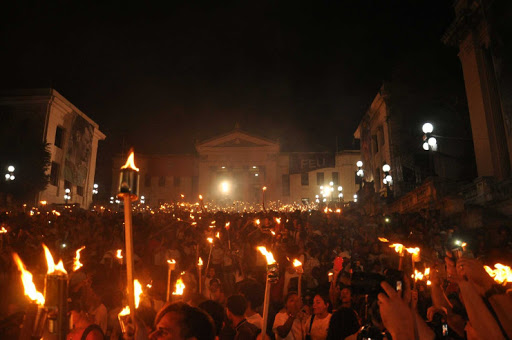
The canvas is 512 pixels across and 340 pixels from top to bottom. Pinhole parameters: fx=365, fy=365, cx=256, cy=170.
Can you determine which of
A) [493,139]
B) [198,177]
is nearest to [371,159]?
[493,139]

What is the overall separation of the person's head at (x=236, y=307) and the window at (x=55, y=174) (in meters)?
39.8

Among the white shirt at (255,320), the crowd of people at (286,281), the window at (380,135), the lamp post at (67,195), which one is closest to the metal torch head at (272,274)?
the crowd of people at (286,281)

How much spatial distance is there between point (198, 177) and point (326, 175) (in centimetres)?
2085

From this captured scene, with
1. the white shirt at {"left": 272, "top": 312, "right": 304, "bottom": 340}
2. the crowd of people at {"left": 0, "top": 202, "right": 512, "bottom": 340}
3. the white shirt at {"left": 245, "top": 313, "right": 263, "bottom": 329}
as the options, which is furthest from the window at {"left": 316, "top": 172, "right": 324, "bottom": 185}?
the white shirt at {"left": 245, "top": 313, "right": 263, "bottom": 329}

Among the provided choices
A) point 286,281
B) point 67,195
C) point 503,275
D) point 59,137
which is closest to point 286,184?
point 67,195

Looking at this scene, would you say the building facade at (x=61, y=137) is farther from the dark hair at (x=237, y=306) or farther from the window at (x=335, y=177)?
the dark hair at (x=237, y=306)

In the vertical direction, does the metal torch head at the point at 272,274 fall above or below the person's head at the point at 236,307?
above

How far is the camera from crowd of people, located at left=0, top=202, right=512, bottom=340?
262 centimetres

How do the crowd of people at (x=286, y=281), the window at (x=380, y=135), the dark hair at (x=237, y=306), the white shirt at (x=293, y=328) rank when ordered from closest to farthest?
the crowd of people at (x=286, y=281) < the dark hair at (x=237, y=306) < the white shirt at (x=293, y=328) < the window at (x=380, y=135)

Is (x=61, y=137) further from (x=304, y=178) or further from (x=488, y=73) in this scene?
(x=488, y=73)

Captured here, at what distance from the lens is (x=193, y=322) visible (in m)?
2.68

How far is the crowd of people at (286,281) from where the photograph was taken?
2623mm

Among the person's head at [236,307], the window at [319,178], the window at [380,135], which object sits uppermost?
the window at [380,135]

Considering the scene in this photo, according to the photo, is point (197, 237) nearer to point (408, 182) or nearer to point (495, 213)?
point (495, 213)
